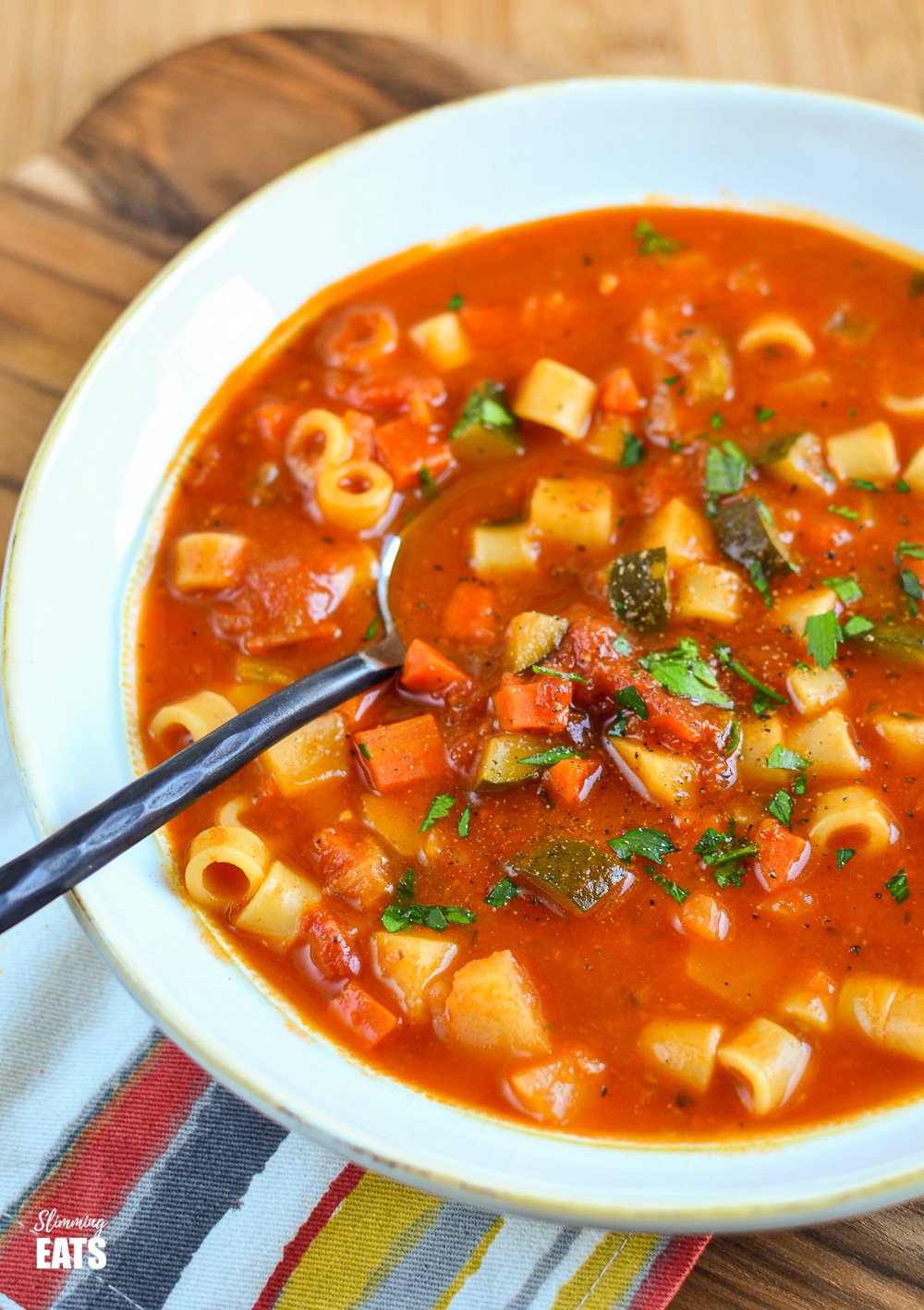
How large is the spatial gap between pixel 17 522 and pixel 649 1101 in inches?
108

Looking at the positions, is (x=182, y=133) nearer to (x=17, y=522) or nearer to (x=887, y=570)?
(x=17, y=522)

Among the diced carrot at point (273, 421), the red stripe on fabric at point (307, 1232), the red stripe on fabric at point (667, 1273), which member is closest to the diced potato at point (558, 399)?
the diced carrot at point (273, 421)

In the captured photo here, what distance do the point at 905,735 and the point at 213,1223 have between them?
2.66 meters

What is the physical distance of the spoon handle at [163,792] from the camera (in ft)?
10.4

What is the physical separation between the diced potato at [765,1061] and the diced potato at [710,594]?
4.66 ft

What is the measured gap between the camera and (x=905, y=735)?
401 centimetres

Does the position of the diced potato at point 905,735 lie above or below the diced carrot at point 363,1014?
above

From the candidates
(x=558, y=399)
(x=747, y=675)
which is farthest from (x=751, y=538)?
(x=558, y=399)

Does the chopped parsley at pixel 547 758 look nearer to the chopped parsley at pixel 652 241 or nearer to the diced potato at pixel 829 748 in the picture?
the diced potato at pixel 829 748

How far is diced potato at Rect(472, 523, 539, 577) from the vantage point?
14.7ft

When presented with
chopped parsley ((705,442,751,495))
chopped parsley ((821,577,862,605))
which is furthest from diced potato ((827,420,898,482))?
chopped parsley ((821,577,862,605))

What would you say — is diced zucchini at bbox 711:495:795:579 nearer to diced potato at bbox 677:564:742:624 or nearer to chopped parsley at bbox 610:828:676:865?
diced potato at bbox 677:564:742:624

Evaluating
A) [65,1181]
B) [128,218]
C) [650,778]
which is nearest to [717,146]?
[128,218]

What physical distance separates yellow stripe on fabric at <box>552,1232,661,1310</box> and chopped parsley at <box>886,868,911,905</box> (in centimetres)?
126
